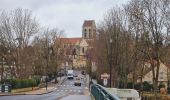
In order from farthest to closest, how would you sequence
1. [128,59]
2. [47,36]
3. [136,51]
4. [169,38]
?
[47,36], [128,59], [136,51], [169,38]

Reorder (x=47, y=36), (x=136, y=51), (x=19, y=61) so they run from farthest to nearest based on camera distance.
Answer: (x=47, y=36)
(x=19, y=61)
(x=136, y=51)

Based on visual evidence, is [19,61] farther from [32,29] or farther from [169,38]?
[169,38]

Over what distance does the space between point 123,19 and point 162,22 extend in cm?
1097

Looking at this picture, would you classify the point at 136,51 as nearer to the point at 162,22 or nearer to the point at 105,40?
the point at 162,22

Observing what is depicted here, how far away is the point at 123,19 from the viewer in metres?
60.3

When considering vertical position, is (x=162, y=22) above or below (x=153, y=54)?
above

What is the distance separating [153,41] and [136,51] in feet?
13.9

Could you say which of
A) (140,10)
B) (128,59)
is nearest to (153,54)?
(140,10)

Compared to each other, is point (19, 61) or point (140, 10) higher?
point (140, 10)

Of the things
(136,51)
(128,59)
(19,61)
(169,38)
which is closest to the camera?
(169,38)

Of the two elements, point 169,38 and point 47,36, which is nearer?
point 169,38

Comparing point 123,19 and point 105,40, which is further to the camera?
point 105,40

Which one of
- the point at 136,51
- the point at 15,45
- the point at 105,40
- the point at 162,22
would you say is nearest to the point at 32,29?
the point at 15,45

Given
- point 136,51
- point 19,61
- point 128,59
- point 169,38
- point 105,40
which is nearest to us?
point 169,38
